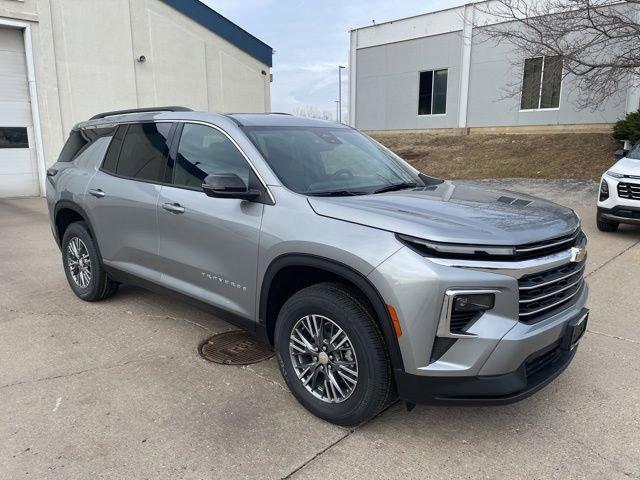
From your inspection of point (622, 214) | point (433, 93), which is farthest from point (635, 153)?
point (433, 93)

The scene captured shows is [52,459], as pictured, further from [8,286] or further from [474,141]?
[474,141]

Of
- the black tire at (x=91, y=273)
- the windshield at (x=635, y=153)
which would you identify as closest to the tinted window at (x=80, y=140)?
the black tire at (x=91, y=273)

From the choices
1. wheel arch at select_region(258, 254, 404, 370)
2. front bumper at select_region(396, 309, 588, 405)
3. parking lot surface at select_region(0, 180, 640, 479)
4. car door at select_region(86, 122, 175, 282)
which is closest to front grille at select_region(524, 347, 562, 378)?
front bumper at select_region(396, 309, 588, 405)

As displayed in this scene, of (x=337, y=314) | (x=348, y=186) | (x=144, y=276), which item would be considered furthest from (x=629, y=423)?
(x=144, y=276)

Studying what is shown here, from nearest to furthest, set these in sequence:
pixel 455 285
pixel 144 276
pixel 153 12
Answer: pixel 455 285 < pixel 144 276 < pixel 153 12

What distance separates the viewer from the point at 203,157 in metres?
3.77

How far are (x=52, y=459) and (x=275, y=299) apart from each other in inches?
58.0

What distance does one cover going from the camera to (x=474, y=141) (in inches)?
800

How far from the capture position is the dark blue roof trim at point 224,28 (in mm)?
16188

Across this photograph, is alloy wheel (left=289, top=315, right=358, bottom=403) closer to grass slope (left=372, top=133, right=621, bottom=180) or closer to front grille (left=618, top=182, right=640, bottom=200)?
front grille (left=618, top=182, right=640, bottom=200)

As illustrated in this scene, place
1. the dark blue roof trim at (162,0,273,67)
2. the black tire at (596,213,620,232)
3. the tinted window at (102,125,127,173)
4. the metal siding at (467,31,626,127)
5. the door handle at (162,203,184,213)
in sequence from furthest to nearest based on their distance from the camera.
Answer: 1. the metal siding at (467,31,626,127)
2. the dark blue roof trim at (162,0,273,67)
3. the black tire at (596,213,620,232)
4. the tinted window at (102,125,127,173)
5. the door handle at (162,203,184,213)

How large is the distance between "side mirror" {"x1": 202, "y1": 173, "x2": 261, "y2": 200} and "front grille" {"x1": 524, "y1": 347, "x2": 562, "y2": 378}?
1.83m

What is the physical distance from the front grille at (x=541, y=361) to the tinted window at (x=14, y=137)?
14.2m

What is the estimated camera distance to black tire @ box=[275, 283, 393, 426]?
2.68 m
